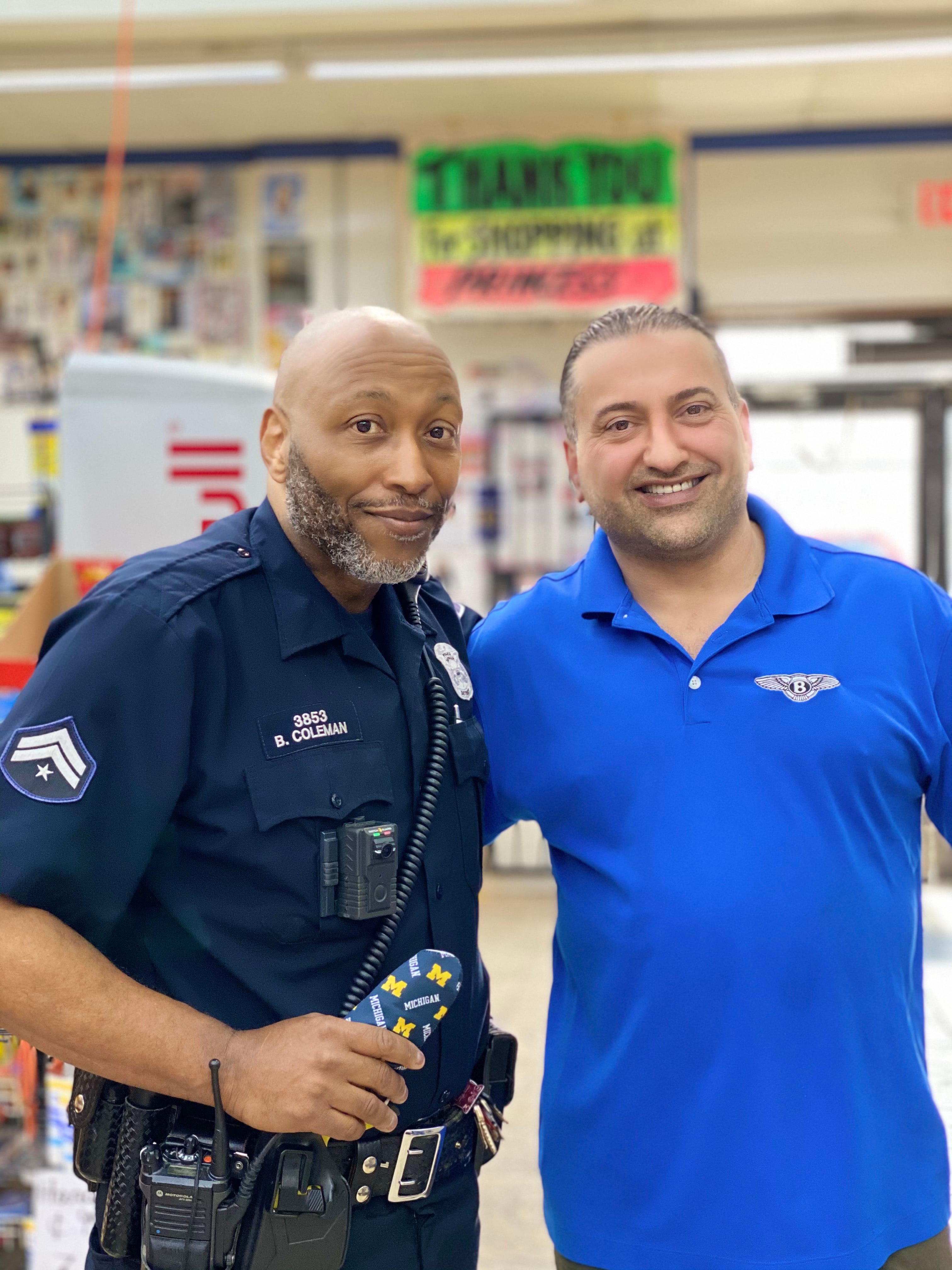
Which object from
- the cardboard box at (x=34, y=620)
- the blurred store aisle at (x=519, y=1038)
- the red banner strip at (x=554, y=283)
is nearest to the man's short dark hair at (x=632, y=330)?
the cardboard box at (x=34, y=620)

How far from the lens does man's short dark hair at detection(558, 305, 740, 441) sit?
1613 millimetres

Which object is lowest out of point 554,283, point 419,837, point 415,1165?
point 415,1165

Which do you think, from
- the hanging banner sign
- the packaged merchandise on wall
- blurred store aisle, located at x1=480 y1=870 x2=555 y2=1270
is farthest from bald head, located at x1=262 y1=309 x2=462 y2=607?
the packaged merchandise on wall

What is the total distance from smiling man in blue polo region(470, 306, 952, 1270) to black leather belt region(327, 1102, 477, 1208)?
0.14m

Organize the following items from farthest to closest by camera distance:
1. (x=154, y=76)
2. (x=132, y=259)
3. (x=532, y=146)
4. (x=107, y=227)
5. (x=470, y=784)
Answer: (x=132, y=259), (x=107, y=227), (x=532, y=146), (x=154, y=76), (x=470, y=784)

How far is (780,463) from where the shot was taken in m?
5.81

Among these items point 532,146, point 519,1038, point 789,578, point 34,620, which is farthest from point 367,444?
point 532,146

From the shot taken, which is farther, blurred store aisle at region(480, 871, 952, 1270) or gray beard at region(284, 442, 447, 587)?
blurred store aisle at region(480, 871, 952, 1270)

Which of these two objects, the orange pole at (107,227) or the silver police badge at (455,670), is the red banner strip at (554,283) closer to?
the orange pole at (107,227)

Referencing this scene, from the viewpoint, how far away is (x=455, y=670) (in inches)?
62.9

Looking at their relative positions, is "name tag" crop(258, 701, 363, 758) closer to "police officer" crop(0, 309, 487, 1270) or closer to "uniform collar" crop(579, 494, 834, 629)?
"police officer" crop(0, 309, 487, 1270)

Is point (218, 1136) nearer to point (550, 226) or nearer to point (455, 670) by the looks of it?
point (455, 670)

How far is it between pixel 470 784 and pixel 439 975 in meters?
0.31

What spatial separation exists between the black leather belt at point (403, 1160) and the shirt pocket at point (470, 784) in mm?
285
